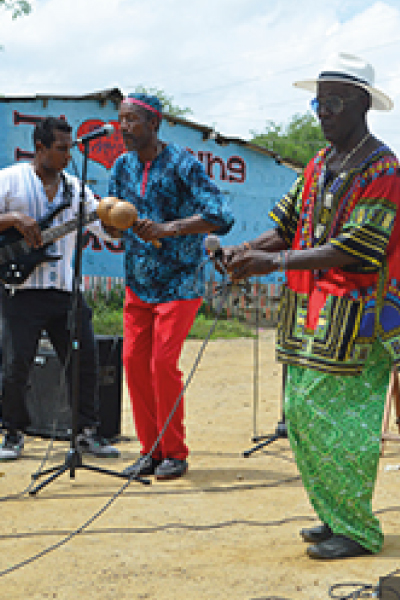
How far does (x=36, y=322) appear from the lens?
5285mm

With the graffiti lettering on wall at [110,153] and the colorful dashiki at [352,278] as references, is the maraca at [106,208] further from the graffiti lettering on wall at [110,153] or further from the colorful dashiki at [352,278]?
the graffiti lettering on wall at [110,153]

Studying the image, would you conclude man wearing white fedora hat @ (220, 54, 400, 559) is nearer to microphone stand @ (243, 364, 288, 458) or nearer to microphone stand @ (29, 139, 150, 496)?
microphone stand @ (29, 139, 150, 496)

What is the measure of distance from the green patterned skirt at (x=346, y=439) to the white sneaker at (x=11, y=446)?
9.02 feet

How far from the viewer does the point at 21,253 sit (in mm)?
5246

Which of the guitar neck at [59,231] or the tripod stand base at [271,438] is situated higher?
the guitar neck at [59,231]

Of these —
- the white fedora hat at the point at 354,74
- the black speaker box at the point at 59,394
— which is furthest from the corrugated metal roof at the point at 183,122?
the white fedora hat at the point at 354,74

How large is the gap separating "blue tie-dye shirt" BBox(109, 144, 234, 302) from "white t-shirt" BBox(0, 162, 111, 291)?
0.51 m

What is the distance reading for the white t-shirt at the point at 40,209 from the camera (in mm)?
5297

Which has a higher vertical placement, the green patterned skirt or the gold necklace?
the gold necklace

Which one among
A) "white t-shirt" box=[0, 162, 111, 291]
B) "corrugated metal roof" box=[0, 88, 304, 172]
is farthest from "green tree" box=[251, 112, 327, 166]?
"white t-shirt" box=[0, 162, 111, 291]

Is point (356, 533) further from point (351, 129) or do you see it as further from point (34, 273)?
point (34, 273)

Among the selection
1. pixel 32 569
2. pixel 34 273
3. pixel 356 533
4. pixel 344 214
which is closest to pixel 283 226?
pixel 344 214

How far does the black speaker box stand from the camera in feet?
19.9

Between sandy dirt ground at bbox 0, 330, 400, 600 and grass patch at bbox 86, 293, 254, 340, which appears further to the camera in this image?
grass patch at bbox 86, 293, 254, 340
